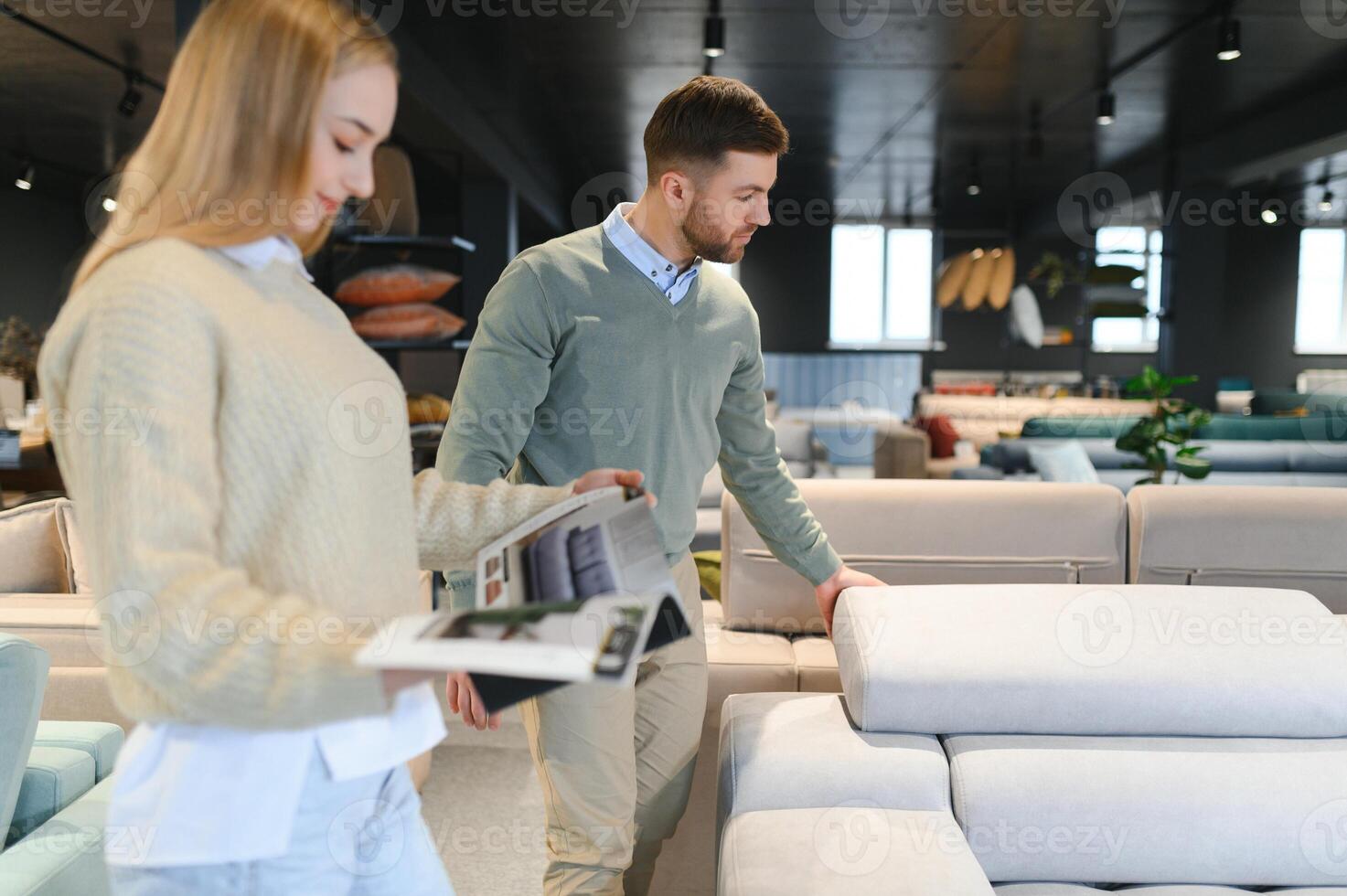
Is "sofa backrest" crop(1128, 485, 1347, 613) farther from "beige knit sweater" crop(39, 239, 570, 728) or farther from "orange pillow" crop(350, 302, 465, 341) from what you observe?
"orange pillow" crop(350, 302, 465, 341)

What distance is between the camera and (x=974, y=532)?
2.50m

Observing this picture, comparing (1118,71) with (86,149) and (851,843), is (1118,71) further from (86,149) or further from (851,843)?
(86,149)

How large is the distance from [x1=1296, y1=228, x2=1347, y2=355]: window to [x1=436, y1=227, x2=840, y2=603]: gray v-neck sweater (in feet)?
47.4

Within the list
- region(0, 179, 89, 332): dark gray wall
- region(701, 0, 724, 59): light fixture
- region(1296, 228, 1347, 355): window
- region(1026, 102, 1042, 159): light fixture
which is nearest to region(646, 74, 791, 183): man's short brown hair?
region(701, 0, 724, 59): light fixture

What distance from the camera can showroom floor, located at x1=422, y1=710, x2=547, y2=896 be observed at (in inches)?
97.2

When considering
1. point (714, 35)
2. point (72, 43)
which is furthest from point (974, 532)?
point (72, 43)

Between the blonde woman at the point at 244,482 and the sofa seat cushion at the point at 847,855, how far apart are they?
49cm

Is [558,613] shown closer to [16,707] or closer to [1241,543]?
[16,707]

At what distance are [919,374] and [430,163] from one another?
8238 mm

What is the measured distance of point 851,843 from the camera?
1.29 metres

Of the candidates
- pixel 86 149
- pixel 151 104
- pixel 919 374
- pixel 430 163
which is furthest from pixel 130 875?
pixel 919 374

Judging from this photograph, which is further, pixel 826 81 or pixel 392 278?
pixel 826 81

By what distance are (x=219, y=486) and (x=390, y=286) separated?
3434 mm

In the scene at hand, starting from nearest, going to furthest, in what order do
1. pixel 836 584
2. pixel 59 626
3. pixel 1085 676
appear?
pixel 1085 676, pixel 836 584, pixel 59 626
